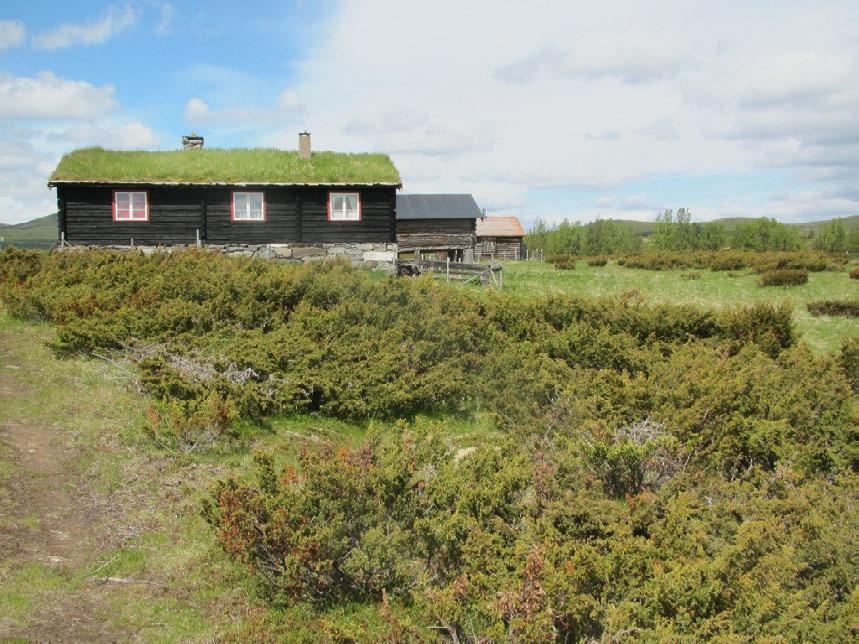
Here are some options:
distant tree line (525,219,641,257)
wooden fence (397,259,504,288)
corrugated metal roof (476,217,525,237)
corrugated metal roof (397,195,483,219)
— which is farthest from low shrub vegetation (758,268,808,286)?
distant tree line (525,219,641,257)

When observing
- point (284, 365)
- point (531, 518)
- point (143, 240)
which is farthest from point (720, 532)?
point (143, 240)

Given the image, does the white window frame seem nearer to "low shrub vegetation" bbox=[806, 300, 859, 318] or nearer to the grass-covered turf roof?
the grass-covered turf roof

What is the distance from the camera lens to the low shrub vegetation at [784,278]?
86.6 ft

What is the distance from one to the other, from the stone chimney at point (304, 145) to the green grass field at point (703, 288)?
9986mm

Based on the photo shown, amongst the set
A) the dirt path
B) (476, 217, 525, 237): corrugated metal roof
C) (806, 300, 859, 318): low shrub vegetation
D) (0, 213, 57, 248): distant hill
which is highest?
(0, 213, 57, 248): distant hill

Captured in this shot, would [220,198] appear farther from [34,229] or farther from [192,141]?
[34,229]

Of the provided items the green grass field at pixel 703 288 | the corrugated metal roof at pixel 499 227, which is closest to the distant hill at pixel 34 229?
the corrugated metal roof at pixel 499 227

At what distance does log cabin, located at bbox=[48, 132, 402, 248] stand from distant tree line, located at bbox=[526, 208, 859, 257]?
3463cm

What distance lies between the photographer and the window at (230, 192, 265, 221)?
A: 27312 mm

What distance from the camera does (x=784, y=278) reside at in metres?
26.4

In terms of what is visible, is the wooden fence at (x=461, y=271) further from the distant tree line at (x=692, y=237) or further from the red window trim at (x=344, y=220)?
the distant tree line at (x=692, y=237)

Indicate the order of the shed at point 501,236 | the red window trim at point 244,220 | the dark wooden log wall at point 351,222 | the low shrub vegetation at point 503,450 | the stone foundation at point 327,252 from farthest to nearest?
the shed at point 501,236
the dark wooden log wall at point 351,222
the red window trim at point 244,220
the stone foundation at point 327,252
the low shrub vegetation at point 503,450

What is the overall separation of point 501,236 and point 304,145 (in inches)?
1359

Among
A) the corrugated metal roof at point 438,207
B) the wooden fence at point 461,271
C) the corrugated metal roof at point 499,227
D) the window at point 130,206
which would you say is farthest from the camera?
the corrugated metal roof at point 499,227
